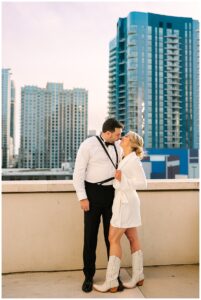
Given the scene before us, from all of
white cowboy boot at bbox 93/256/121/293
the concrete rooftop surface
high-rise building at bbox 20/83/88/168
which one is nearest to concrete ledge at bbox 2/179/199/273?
the concrete rooftop surface

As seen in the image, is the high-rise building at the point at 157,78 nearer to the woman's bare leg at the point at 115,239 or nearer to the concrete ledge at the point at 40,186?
the concrete ledge at the point at 40,186

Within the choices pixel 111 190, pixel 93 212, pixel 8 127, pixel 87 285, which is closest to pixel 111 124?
pixel 111 190

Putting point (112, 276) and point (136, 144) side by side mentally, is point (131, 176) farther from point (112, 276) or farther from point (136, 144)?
point (112, 276)

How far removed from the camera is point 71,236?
3402mm

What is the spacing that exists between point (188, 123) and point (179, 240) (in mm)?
106766

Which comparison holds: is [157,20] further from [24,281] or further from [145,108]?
[24,281]

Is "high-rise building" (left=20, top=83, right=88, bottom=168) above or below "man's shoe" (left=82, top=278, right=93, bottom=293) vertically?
above

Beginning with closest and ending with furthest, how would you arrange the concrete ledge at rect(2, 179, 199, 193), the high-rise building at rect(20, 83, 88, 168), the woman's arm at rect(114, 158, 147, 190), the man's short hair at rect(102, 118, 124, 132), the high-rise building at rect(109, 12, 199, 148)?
the woman's arm at rect(114, 158, 147, 190), the man's short hair at rect(102, 118, 124, 132), the concrete ledge at rect(2, 179, 199, 193), the high-rise building at rect(20, 83, 88, 168), the high-rise building at rect(109, 12, 199, 148)

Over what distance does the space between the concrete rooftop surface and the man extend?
0.69ft

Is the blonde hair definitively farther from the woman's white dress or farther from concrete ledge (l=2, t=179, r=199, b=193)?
concrete ledge (l=2, t=179, r=199, b=193)

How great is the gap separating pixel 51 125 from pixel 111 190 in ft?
343

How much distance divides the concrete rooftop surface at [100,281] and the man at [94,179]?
8.3 inches

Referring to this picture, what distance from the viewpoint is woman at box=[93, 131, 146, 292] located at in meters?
2.67

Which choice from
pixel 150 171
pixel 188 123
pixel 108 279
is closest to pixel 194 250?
pixel 108 279
